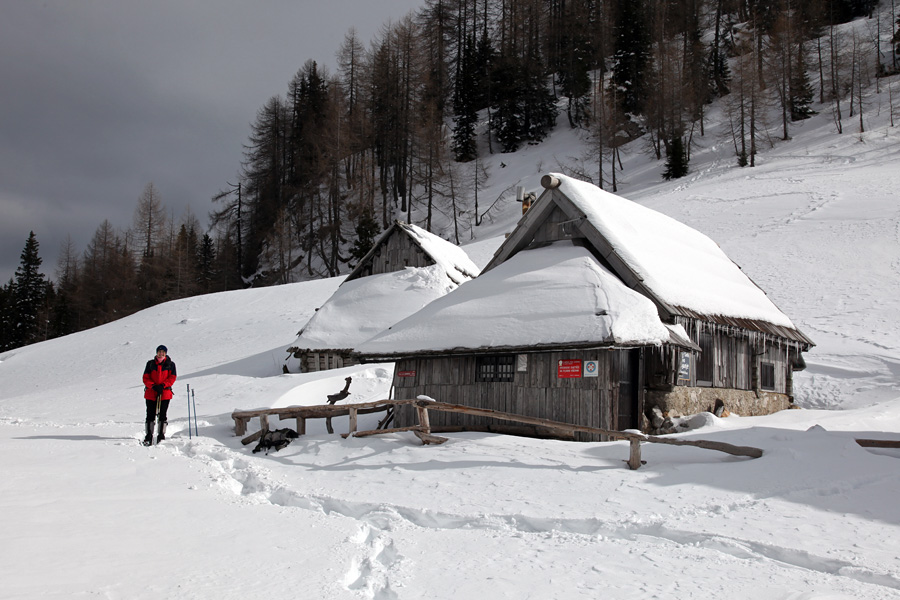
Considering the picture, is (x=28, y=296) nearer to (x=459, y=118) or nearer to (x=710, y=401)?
(x=459, y=118)

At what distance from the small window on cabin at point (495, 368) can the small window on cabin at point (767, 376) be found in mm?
8303

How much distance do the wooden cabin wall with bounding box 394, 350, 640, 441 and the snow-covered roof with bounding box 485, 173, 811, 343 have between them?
1.90m

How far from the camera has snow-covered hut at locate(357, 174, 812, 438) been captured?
11750 mm

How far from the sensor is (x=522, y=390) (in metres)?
12.5

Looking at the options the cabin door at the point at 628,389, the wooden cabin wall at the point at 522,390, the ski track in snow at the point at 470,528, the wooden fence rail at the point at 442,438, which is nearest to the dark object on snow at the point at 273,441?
the wooden fence rail at the point at 442,438

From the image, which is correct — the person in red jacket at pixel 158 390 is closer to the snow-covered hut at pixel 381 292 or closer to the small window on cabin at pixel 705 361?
the snow-covered hut at pixel 381 292

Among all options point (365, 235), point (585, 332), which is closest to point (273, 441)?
point (585, 332)

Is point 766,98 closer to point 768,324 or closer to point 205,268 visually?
point 768,324

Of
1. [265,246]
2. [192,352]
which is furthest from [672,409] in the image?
[265,246]

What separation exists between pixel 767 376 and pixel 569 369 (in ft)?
28.6

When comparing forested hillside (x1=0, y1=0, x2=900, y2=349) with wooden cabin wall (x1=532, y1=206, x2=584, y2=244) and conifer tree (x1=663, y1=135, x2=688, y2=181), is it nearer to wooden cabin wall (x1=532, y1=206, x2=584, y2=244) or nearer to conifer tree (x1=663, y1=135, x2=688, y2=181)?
conifer tree (x1=663, y1=135, x2=688, y2=181)

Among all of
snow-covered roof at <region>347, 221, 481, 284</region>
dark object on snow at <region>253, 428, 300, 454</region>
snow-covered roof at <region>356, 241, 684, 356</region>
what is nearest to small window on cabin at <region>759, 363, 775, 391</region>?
snow-covered roof at <region>356, 241, 684, 356</region>

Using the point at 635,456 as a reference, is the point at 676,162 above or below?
above

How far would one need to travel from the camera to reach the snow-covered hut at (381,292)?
938 inches
